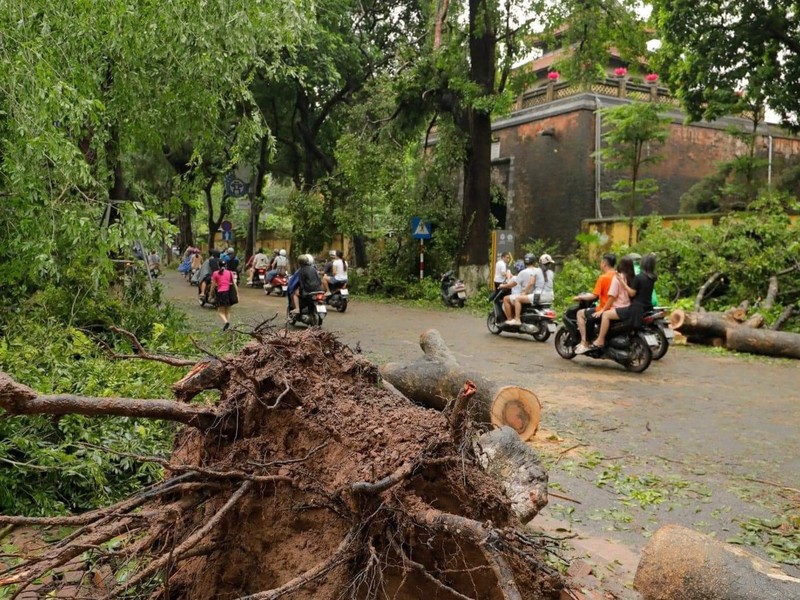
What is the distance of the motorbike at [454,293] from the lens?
63.1 ft

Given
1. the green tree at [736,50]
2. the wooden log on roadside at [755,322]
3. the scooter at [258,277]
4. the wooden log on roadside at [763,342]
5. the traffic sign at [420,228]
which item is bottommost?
the wooden log on roadside at [763,342]

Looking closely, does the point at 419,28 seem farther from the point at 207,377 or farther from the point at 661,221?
the point at 207,377

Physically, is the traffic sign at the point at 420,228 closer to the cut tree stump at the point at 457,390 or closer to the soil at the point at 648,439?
the soil at the point at 648,439

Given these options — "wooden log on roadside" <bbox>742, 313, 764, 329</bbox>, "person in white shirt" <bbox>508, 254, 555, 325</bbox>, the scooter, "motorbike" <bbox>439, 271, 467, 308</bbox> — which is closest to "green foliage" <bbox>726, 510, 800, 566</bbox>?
"person in white shirt" <bbox>508, 254, 555, 325</bbox>

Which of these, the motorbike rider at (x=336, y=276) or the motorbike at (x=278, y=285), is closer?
the motorbike rider at (x=336, y=276)

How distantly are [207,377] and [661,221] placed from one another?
17802mm

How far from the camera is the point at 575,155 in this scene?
982 inches

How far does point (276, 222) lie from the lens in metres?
49.2

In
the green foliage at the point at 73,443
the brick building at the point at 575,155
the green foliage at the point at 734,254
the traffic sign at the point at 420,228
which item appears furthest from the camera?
the brick building at the point at 575,155

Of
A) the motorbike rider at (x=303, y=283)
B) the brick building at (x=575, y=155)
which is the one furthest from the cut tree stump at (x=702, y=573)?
the brick building at (x=575, y=155)

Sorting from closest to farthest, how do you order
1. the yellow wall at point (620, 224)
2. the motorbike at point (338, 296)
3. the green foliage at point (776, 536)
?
1. the green foliage at point (776, 536)
2. the motorbike at point (338, 296)
3. the yellow wall at point (620, 224)

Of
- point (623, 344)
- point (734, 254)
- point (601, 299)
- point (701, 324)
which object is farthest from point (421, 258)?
point (623, 344)

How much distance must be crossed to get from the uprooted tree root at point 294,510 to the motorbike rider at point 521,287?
9854mm

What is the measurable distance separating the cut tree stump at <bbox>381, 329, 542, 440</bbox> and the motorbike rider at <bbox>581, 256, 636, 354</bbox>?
3416 mm
